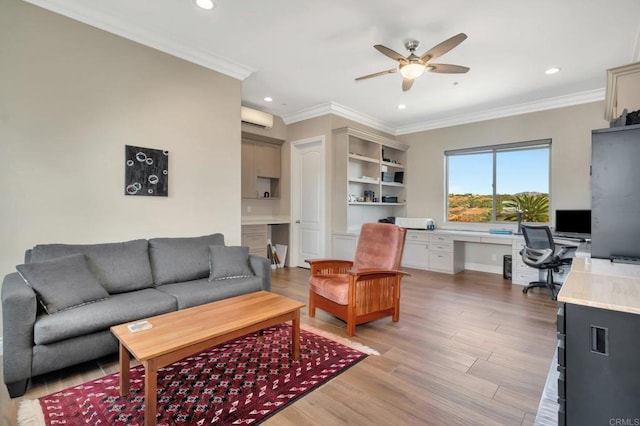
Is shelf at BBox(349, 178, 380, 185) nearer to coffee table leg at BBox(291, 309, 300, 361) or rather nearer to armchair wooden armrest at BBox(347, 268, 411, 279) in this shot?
armchair wooden armrest at BBox(347, 268, 411, 279)

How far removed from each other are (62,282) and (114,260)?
48 cm

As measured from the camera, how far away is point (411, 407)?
1.76 meters

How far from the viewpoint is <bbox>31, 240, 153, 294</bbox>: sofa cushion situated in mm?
2408

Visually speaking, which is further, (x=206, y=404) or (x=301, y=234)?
(x=301, y=234)

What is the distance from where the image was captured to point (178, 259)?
2.99m

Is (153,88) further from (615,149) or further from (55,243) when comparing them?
(615,149)

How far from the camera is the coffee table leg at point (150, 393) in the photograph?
1.52 meters

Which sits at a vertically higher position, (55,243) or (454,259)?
(55,243)

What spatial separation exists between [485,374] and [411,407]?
2.38 feet

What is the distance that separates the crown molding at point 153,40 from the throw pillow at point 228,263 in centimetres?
218

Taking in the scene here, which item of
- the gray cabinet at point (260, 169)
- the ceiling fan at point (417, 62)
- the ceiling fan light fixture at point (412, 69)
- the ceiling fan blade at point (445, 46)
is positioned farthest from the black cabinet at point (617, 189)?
the gray cabinet at point (260, 169)

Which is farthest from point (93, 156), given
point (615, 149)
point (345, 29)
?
point (615, 149)

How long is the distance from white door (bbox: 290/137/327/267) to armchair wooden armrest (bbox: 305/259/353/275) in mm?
1893

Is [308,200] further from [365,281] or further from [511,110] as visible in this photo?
[511,110]
